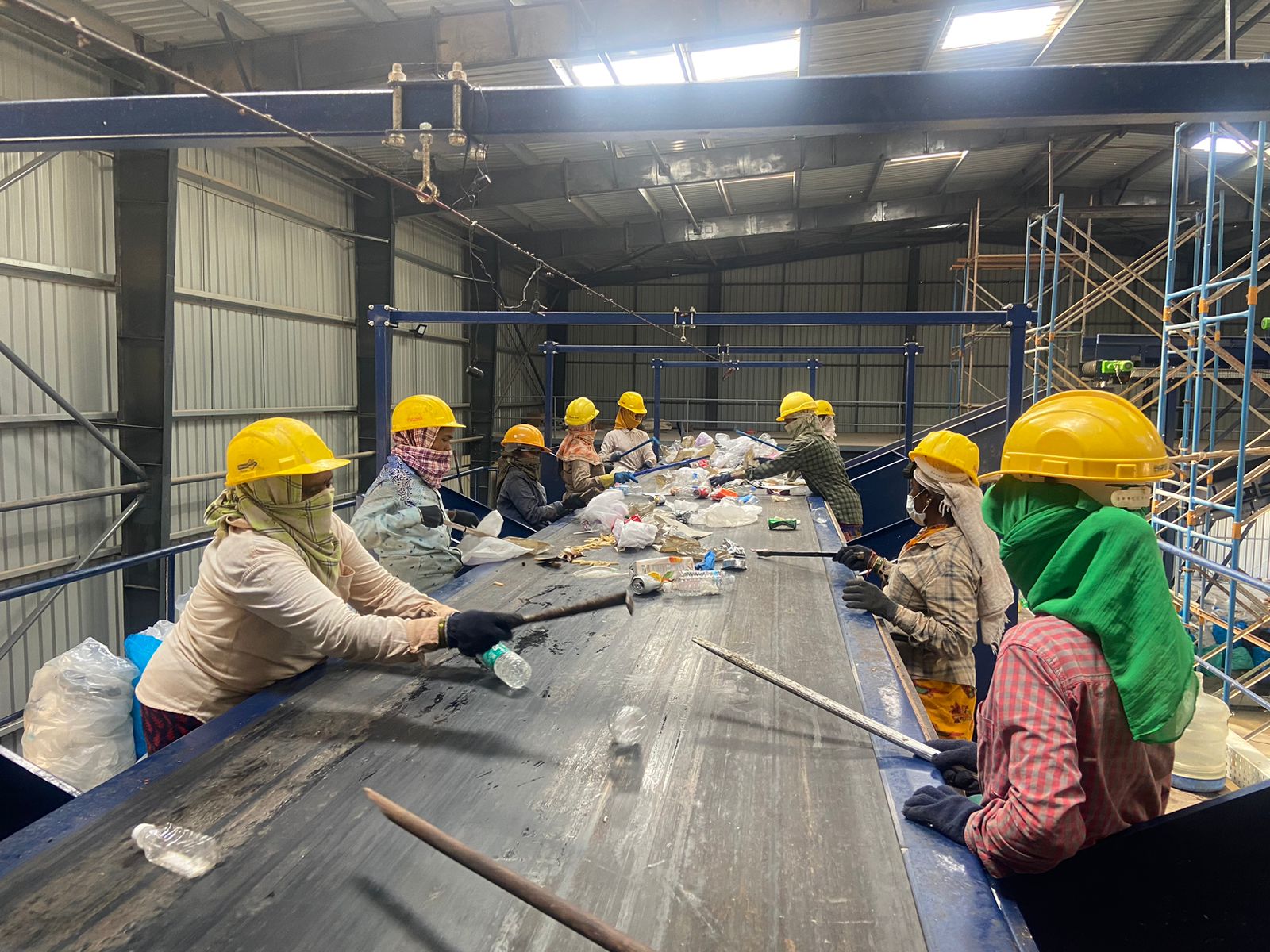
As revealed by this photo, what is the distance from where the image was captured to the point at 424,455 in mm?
4191

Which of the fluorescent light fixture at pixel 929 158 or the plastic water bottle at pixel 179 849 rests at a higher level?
the fluorescent light fixture at pixel 929 158

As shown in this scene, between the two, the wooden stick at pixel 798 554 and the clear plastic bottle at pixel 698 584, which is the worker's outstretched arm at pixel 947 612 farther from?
the wooden stick at pixel 798 554

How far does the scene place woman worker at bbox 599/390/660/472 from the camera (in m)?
10.0

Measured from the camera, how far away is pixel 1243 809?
1.51 meters

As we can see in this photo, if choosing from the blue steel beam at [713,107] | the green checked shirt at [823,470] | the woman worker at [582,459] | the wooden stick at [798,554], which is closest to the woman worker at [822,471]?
the green checked shirt at [823,470]

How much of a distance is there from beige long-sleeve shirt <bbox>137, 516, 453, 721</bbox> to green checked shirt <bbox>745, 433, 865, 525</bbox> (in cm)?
512

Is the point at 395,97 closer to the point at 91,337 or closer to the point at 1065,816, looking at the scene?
the point at 1065,816

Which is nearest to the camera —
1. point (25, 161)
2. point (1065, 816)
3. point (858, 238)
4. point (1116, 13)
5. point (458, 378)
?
point (1065, 816)

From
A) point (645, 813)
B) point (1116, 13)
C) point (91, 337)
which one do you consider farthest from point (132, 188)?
point (1116, 13)

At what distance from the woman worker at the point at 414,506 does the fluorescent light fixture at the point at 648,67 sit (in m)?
4.93

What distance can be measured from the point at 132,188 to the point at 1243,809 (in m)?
9.31

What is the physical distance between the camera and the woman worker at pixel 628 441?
394 inches

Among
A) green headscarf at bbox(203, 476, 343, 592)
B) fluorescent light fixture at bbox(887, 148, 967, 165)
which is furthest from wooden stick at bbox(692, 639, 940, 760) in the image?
fluorescent light fixture at bbox(887, 148, 967, 165)

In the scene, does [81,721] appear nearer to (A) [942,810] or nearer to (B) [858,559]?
(A) [942,810]
